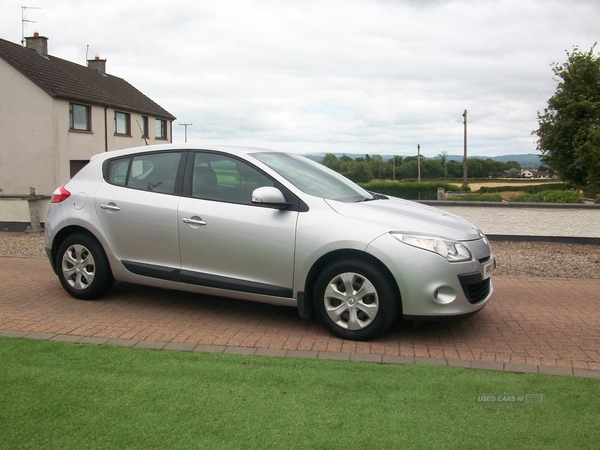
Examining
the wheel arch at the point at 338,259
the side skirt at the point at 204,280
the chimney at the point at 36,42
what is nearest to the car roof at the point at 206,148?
the side skirt at the point at 204,280

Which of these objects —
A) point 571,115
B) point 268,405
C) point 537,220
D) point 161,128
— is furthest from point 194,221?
point 571,115

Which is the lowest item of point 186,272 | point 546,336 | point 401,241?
point 546,336

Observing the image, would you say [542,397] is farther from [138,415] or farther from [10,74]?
[10,74]

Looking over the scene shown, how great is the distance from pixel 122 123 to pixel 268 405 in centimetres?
3419

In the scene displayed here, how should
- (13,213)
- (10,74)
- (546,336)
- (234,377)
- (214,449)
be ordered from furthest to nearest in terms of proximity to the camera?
1. (10,74)
2. (13,213)
3. (546,336)
4. (234,377)
5. (214,449)

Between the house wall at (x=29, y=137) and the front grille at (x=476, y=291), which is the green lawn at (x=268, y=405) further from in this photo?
the house wall at (x=29, y=137)

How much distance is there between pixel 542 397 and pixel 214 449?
6.93ft

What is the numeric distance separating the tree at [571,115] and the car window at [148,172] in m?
47.7

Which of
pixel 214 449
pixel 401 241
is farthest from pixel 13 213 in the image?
pixel 214 449

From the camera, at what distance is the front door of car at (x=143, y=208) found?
6.01 metres

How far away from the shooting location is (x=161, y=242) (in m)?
6.02

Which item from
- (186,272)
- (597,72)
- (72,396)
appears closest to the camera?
(72,396)

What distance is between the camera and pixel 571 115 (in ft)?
166

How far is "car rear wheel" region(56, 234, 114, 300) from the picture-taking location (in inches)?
254
